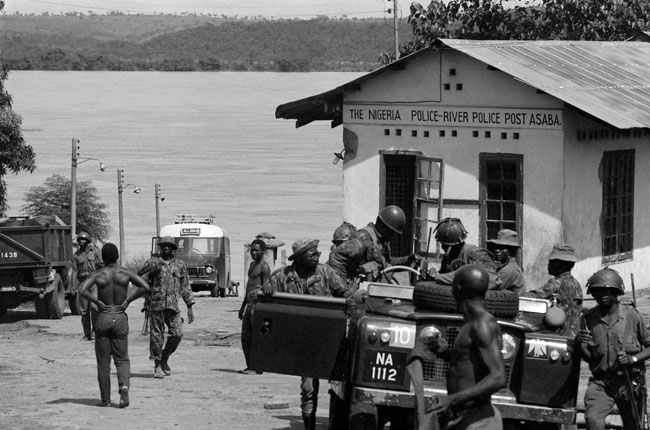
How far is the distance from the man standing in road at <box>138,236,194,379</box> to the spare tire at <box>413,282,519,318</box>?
19.9 feet

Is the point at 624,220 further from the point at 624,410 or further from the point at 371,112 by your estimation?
the point at 624,410

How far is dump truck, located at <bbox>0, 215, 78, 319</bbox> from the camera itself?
24969 mm

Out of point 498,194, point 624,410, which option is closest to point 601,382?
point 624,410

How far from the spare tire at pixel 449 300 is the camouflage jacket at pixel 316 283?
5.70 feet

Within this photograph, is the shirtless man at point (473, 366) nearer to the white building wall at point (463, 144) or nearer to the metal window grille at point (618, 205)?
the white building wall at point (463, 144)

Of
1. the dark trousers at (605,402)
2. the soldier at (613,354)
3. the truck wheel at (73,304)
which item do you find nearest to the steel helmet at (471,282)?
the soldier at (613,354)

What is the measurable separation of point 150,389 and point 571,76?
1062 centimetres

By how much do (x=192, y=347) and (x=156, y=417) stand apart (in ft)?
22.9

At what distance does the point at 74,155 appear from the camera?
46312 mm

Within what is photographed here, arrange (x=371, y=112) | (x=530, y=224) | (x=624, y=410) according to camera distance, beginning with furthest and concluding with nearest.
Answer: (x=371, y=112)
(x=530, y=224)
(x=624, y=410)

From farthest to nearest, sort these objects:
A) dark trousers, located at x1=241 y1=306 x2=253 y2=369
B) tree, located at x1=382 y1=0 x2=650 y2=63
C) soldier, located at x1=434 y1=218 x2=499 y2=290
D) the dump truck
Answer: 1. tree, located at x1=382 y1=0 x2=650 y2=63
2. the dump truck
3. soldier, located at x1=434 y1=218 x2=499 y2=290
4. dark trousers, located at x1=241 y1=306 x2=253 y2=369

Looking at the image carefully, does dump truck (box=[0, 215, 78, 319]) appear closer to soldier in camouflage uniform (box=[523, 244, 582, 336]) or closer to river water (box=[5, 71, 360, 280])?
soldier in camouflage uniform (box=[523, 244, 582, 336])

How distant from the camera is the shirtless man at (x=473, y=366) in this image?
793cm

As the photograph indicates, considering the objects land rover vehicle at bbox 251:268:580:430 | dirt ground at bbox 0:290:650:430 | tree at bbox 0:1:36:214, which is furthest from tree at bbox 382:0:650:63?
land rover vehicle at bbox 251:268:580:430
